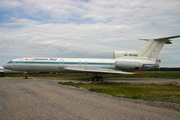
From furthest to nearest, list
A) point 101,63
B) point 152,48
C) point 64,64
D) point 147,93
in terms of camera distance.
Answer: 1. point 101,63
2. point 64,64
3. point 152,48
4. point 147,93

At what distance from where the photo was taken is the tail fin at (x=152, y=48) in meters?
24.7

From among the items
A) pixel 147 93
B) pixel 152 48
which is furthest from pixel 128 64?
pixel 147 93

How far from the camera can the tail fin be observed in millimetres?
24656

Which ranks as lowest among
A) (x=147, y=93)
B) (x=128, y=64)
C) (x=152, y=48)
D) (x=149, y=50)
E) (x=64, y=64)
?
(x=147, y=93)

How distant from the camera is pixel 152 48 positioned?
25.2 meters

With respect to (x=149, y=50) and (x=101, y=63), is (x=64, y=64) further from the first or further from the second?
(x=149, y=50)

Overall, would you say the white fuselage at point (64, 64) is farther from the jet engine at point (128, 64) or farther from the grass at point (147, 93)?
the grass at point (147, 93)

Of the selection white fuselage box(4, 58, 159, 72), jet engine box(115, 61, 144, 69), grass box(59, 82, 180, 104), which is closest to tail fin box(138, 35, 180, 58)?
white fuselage box(4, 58, 159, 72)

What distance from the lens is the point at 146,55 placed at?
25562 millimetres

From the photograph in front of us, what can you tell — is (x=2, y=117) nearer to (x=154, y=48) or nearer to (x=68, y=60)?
(x=68, y=60)

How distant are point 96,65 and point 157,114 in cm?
1923

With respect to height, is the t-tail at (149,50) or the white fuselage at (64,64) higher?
the t-tail at (149,50)

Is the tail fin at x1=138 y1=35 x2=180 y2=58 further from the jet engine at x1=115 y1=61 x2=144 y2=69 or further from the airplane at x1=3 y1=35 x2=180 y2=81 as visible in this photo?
the jet engine at x1=115 y1=61 x2=144 y2=69

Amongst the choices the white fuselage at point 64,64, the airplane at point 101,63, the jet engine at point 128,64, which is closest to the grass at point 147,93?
the jet engine at point 128,64
